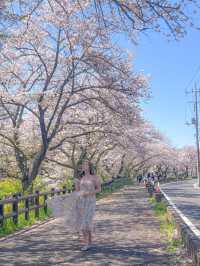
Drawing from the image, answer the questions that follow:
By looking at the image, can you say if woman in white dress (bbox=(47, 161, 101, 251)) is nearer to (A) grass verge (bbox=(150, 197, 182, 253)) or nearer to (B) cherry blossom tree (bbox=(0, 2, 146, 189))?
(A) grass verge (bbox=(150, 197, 182, 253))

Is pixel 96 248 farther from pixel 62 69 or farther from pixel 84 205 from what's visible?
pixel 62 69

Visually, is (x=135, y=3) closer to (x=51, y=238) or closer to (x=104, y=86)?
(x=51, y=238)

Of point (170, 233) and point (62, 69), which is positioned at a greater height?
point (62, 69)

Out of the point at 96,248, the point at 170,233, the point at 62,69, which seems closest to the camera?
the point at 96,248

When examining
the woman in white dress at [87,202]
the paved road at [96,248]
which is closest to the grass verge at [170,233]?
the paved road at [96,248]

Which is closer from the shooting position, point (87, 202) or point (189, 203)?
point (87, 202)

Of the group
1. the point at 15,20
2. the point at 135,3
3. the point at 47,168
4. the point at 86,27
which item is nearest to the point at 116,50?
the point at 86,27

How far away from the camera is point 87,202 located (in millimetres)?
9477

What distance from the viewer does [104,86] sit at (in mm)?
17359

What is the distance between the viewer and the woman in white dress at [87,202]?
9.37 metres

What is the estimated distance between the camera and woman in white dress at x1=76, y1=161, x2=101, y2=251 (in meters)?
9.37

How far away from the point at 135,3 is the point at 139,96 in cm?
1013

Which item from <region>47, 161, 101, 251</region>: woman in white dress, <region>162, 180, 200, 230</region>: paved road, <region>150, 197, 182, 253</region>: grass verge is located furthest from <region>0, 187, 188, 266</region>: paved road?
<region>162, 180, 200, 230</region>: paved road

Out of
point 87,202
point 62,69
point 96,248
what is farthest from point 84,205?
point 62,69
